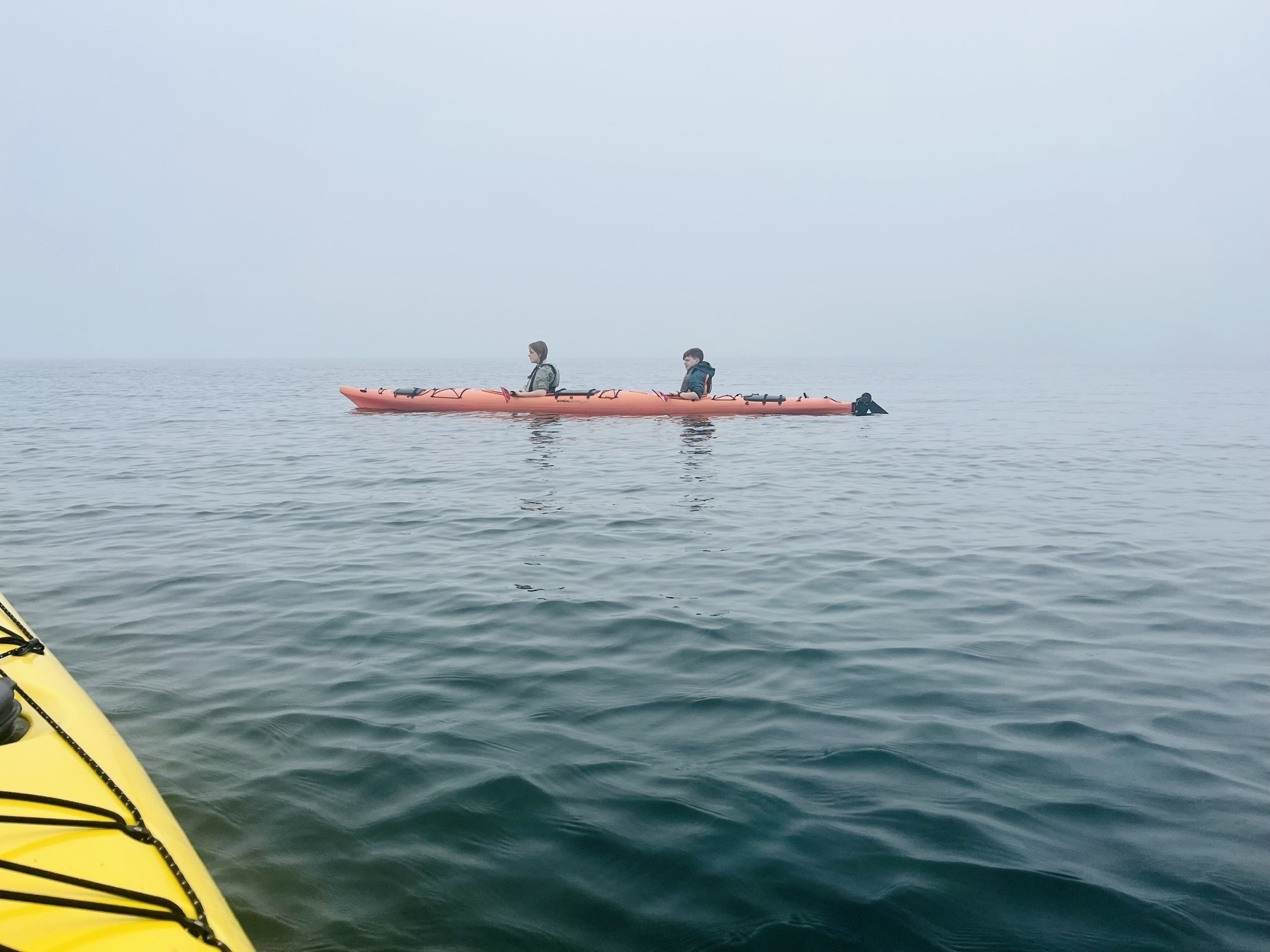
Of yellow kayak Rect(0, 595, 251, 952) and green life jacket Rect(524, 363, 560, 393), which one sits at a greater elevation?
green life jacket Rect(524, 363, 560, 393)

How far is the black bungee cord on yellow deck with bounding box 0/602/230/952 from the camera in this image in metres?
1.83

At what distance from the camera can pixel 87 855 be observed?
2000 millimetres

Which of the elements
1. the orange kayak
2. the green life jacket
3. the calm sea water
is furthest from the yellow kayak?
the green life jacket

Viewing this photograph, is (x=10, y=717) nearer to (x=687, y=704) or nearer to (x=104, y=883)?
(x=104, y=883)

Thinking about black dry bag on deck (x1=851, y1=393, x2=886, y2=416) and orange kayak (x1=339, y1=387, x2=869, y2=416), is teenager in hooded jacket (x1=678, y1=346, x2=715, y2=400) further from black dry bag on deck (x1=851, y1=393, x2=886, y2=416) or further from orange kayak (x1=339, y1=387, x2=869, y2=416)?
black dry bag on deck (x1=851, y1=393, x2=886, y2=416)

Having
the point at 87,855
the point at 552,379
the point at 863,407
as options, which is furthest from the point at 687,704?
the point at 863,407

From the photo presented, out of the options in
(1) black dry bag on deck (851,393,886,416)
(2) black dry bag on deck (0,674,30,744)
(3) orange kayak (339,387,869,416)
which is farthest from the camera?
(1) black dry bag on deck (851,393,886,416)

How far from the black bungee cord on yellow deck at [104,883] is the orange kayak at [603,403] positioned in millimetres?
14876

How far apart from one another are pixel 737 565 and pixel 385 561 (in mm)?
2724

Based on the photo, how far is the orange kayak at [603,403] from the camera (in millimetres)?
17344

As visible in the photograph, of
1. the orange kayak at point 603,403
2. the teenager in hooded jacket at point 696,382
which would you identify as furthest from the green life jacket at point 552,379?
the teenager in hooded jacket at point 696,382

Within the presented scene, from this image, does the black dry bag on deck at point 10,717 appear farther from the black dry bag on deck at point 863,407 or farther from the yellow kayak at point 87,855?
the black dry bag on deck at point 863,407

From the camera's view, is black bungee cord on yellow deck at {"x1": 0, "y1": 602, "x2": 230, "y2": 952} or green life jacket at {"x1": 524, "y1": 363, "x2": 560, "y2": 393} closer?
black bungee cord on yellow deck at {"x1": 0, "y1": 602, "x2": 230, "y2": 952}

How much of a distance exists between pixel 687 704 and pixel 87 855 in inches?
98.9
